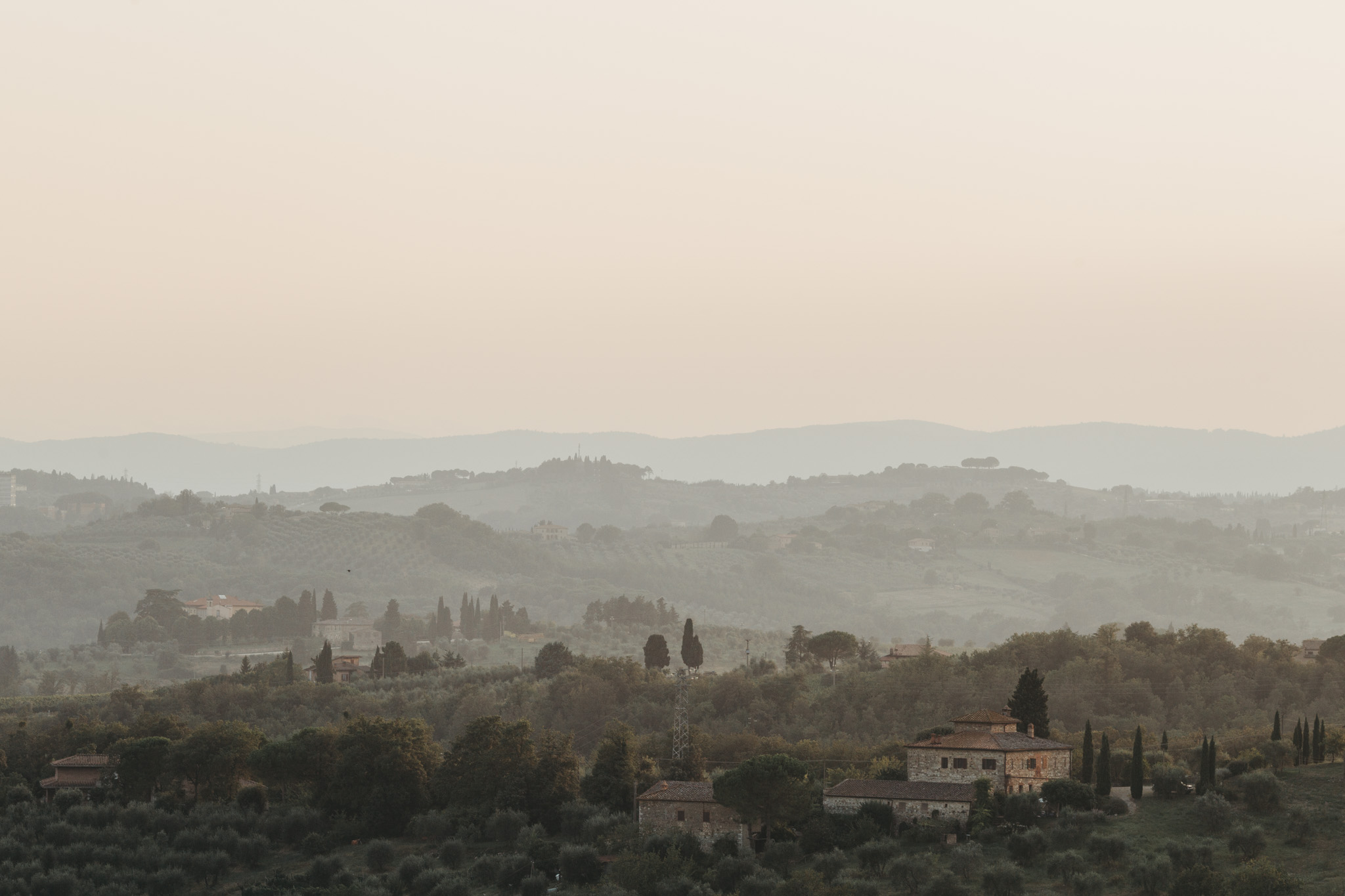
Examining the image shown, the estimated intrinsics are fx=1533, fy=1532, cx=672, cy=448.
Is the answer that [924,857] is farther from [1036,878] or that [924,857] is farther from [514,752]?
[514,752]

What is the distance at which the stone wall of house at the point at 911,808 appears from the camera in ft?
161

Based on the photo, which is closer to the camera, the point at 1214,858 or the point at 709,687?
the point at 1214,858

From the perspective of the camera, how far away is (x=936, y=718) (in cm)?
8044

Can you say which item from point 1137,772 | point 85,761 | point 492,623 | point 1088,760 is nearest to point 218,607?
point 492,623

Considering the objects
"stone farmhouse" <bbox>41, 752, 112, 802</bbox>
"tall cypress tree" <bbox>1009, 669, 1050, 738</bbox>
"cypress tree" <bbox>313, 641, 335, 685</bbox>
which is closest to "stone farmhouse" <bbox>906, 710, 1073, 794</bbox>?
"tall cypress tree" <bbox>1009, 669, 1050, 738</bbox>

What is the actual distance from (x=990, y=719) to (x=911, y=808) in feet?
21.0

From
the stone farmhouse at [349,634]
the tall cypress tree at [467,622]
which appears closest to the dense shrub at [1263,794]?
the tall cypress tree at [467,622]

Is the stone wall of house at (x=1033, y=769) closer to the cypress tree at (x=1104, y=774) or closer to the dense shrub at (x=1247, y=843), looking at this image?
the cypress tree at (x=1104, y=774)

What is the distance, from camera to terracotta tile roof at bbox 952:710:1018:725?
54.4 metres

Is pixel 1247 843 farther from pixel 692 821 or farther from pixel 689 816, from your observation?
pixel 689 816

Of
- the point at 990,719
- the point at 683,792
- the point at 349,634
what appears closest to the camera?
the point at 683,792

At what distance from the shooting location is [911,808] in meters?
49.6

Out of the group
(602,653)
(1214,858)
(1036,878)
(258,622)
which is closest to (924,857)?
(1036,878)

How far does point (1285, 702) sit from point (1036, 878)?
4646 cm
